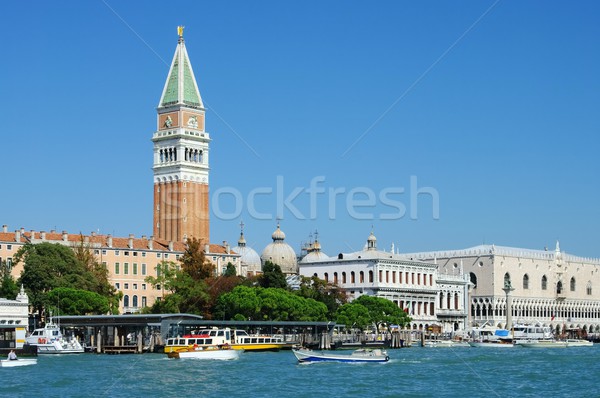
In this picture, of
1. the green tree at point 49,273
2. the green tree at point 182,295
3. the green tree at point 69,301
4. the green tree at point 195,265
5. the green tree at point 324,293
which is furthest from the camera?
the green tree at point 324,293

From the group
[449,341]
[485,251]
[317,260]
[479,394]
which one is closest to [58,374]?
[479,394]

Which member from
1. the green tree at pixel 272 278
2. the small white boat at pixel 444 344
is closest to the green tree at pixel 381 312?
the small white boat at pixel 444 344

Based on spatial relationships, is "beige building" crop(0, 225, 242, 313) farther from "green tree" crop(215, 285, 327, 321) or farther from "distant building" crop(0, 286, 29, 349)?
Answer: "distant building" crop(0, 286, 29, 349)

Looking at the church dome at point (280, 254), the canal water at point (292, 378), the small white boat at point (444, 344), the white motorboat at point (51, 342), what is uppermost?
the church dome at point (280, 254)

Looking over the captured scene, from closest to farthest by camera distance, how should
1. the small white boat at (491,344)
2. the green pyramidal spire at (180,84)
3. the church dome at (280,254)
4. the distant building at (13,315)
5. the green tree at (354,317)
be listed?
the distant building at (13,315) → the green tree at (354,317) → the small white boat at (491,344) → the green pyramidal spire at (180,84) → the church dome at (280,254)

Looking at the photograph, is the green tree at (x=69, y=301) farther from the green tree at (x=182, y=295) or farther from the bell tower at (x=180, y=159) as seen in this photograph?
the bell tower at (x=180, y=159)

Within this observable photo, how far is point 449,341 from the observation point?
8088cm

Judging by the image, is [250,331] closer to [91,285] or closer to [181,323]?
[181,323]

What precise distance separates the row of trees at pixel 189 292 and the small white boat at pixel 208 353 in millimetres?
11748

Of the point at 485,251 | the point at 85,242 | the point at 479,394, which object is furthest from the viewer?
the point at 485,251

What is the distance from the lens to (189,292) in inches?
2749

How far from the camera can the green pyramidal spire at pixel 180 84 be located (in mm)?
96625

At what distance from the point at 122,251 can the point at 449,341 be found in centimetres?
2433

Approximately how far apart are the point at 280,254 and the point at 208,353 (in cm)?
4851
